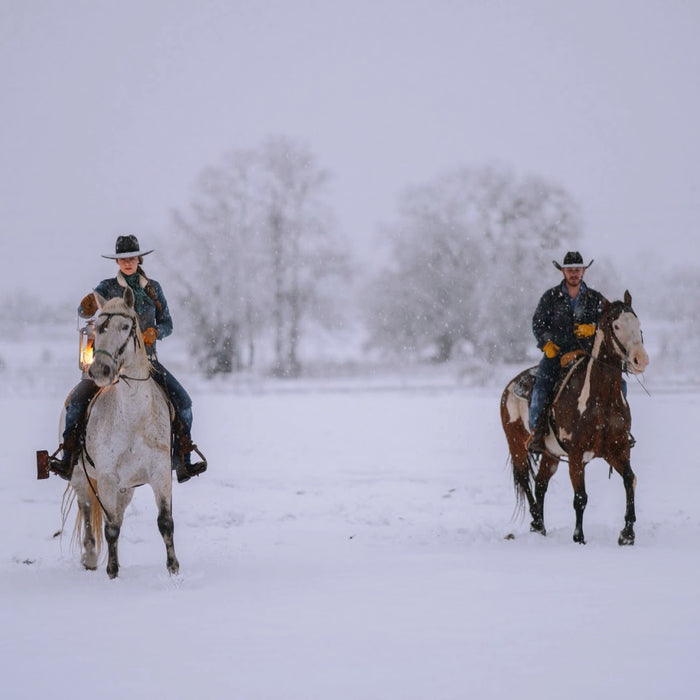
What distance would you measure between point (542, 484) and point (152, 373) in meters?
4.51

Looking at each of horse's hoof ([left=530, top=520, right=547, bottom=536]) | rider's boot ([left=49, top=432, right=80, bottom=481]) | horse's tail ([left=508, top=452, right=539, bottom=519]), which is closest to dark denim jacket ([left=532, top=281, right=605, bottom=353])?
horse's tail ([left=508, top=452, right=539, bottom=519])

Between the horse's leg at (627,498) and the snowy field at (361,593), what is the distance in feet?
0.53

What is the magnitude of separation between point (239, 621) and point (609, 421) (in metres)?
4.44

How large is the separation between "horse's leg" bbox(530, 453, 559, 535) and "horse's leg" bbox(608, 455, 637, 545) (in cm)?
96

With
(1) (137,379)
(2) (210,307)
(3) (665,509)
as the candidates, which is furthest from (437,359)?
(1) (137,379)

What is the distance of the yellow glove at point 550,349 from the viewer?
9125 millimetres

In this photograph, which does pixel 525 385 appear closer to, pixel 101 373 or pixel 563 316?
pixel 563 316

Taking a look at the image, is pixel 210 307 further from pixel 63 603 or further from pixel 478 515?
pixel 63 603

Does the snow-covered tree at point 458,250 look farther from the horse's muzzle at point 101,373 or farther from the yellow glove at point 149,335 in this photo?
the horse's muzzle at point 101,373

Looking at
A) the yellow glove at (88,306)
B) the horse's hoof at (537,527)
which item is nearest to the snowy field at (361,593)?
the horse's hoof at (537,527)

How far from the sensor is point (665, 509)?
10.9m

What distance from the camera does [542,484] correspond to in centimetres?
956

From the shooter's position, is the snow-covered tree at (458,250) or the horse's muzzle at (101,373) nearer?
the horse's muzzle at (101,373)

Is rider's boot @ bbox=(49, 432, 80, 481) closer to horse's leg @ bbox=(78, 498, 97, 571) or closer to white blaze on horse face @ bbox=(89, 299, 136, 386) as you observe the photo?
horse's leg @ bbox=(78, 498, 97, 571)
